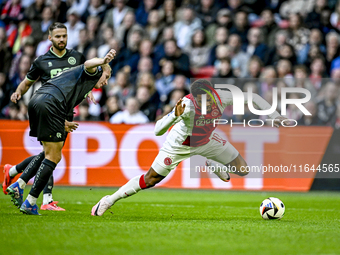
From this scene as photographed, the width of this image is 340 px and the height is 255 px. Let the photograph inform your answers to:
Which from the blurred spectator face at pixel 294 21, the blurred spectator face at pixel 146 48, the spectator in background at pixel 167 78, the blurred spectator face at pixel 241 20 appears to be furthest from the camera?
the blurred spectator face at pixel 241 20

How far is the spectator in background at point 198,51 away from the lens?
12156mm

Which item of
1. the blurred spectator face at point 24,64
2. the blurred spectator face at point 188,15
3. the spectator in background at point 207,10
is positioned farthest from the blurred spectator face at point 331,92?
the blurred spectator face at point 24,64

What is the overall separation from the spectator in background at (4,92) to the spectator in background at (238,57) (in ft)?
18.1

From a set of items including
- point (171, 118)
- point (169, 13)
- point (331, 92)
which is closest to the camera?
point (171, 118)

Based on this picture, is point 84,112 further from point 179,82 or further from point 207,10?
point 207,10

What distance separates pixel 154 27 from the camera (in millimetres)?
12922

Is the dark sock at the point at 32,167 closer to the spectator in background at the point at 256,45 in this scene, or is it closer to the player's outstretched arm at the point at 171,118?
the player's outstretched arm at the point at 171,118

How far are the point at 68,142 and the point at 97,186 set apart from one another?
1.12 metres

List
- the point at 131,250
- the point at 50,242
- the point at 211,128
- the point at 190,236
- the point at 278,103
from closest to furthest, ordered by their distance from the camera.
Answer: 1. the point at 131,250
2. the point at 50,242
3. the point at 190,236
4. the point at 211,128
5. the point at 278,103

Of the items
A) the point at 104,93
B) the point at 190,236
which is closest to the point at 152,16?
the point at 104,93

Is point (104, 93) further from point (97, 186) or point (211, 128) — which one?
point (211, 128)

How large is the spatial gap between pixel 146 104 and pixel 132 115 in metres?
0.40

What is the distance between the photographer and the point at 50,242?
4141 mm

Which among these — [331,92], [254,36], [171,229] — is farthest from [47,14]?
[171,229]
